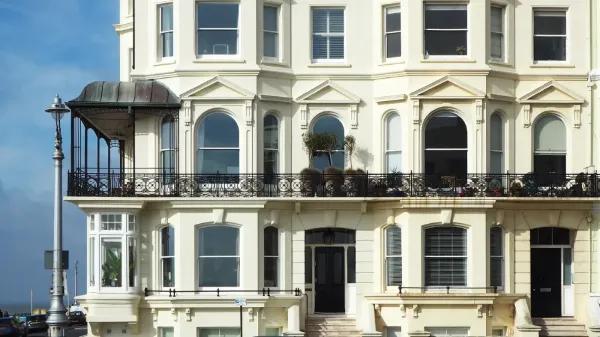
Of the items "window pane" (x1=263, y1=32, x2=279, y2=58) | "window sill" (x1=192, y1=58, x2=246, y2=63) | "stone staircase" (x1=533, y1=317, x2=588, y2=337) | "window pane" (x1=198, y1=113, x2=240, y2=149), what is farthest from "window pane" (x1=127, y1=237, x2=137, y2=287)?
"stone staircase" (x1=533, y1=317, x2=588, y2=337)

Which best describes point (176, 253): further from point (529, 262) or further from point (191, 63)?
point (529, 262)

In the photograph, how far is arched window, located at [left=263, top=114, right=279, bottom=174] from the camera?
43.3m

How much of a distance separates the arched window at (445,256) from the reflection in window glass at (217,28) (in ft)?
27.8

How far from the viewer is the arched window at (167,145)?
43.1 m

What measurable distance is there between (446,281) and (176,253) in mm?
8313

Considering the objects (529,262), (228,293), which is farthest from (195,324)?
(529,262)

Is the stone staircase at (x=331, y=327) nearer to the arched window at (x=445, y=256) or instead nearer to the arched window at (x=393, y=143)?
the arched window at (x=445, y=256)

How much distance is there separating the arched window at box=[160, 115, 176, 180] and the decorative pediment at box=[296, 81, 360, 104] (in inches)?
160

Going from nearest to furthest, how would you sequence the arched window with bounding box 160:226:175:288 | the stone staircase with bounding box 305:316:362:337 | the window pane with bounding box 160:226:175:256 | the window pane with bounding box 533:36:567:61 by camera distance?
the stone staircase with bounding box 305:316:362:337
the arched window with bounding box 160:226:175:288
the window pane with bounding box 160:226:175:256
the window pane with bounding box 533:36:567:61

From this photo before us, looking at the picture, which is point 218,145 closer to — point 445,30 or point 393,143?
point 393,143

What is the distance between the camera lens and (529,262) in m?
43.4

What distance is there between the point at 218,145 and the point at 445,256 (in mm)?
7798

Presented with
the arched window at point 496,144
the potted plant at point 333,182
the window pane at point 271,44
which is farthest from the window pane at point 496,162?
the window pane at point 271,44

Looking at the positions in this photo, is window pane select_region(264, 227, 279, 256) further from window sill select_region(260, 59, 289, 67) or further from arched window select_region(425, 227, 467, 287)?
window sill select_region(260, 59, 289, 67)
